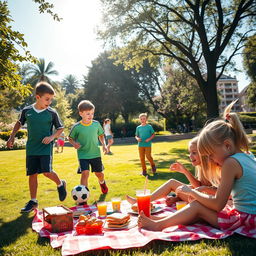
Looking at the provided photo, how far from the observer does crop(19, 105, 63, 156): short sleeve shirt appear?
483 centimetres

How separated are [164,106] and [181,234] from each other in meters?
33.8

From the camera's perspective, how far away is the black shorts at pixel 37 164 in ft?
15.7

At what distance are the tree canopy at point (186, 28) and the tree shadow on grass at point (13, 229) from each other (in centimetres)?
1195

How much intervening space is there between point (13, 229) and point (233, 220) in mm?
2921

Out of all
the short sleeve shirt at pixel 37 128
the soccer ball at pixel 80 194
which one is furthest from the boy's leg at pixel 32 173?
the soccer ball at pixel 80 194

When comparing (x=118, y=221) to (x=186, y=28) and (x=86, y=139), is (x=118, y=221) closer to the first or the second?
(x=86, y=139)

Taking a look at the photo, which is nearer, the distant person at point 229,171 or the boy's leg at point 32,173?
the distant person at point 229,171

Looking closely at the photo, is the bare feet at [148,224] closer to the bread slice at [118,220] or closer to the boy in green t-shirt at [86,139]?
the bread slice at [118,220]

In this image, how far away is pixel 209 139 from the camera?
272cm

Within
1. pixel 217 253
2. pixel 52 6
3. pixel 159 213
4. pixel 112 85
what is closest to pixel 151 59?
pixel 52 6

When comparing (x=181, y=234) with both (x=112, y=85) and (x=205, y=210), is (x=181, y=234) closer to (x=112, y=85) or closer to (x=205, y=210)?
(x=205, y=210)

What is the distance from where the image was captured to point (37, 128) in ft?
16.0

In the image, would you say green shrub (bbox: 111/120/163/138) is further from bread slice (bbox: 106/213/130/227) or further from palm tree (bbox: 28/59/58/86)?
bread slice (bbox: 106/213/130/227)

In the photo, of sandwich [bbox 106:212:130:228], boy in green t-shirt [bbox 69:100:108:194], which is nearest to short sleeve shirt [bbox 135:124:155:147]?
boy in green t-shirt [bbox 69:100:108:194]
